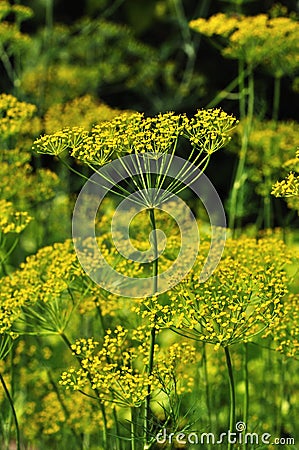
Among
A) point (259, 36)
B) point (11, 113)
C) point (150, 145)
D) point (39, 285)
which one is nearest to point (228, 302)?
point (150, 145)

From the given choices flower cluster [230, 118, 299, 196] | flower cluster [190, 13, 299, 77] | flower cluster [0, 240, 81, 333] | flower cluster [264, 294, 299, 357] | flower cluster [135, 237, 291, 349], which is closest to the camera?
flower cluster [135, 237, 291, 349]

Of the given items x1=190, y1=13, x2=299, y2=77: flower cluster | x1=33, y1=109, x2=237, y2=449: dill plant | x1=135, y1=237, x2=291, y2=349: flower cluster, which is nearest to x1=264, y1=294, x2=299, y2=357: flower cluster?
x1=135, y1=237, x2=291, y2=349: flower cluster

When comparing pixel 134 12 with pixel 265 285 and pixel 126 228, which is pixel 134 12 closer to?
pixel 126 228

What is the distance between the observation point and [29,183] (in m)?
2.75

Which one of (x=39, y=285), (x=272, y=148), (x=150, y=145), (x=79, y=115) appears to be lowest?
(x=39, y=285)

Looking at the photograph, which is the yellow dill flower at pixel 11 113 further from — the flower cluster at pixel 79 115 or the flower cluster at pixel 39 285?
the flower cluster at pixel 39 285

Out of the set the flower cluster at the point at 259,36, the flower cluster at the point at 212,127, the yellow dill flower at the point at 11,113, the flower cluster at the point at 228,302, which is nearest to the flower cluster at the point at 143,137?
the flower cluster at the point at 212,127

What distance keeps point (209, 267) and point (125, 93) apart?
3.93 m

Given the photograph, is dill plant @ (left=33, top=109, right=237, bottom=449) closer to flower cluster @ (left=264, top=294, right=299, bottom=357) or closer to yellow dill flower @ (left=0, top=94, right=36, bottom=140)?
flower cluster @ (left=264, top=294, right=299, bottom=357)

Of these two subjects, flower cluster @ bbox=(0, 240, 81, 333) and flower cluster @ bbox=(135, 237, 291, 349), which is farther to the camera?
flower cluster @ bbox=(0, 240, 81, 333)

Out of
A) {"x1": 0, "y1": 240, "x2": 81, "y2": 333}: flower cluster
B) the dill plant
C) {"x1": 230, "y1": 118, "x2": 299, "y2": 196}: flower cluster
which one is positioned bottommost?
{"x1": 0, "y1": 240, "x2": 81, "y2": 333}: flower cluster

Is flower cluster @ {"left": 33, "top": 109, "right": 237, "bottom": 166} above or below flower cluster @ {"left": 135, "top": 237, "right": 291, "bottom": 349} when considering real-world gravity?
above

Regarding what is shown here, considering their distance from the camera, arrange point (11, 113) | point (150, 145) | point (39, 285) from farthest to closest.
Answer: point (11, 113) → point (39, 285) → point (150, 145)

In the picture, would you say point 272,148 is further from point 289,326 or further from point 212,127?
point 212,127
